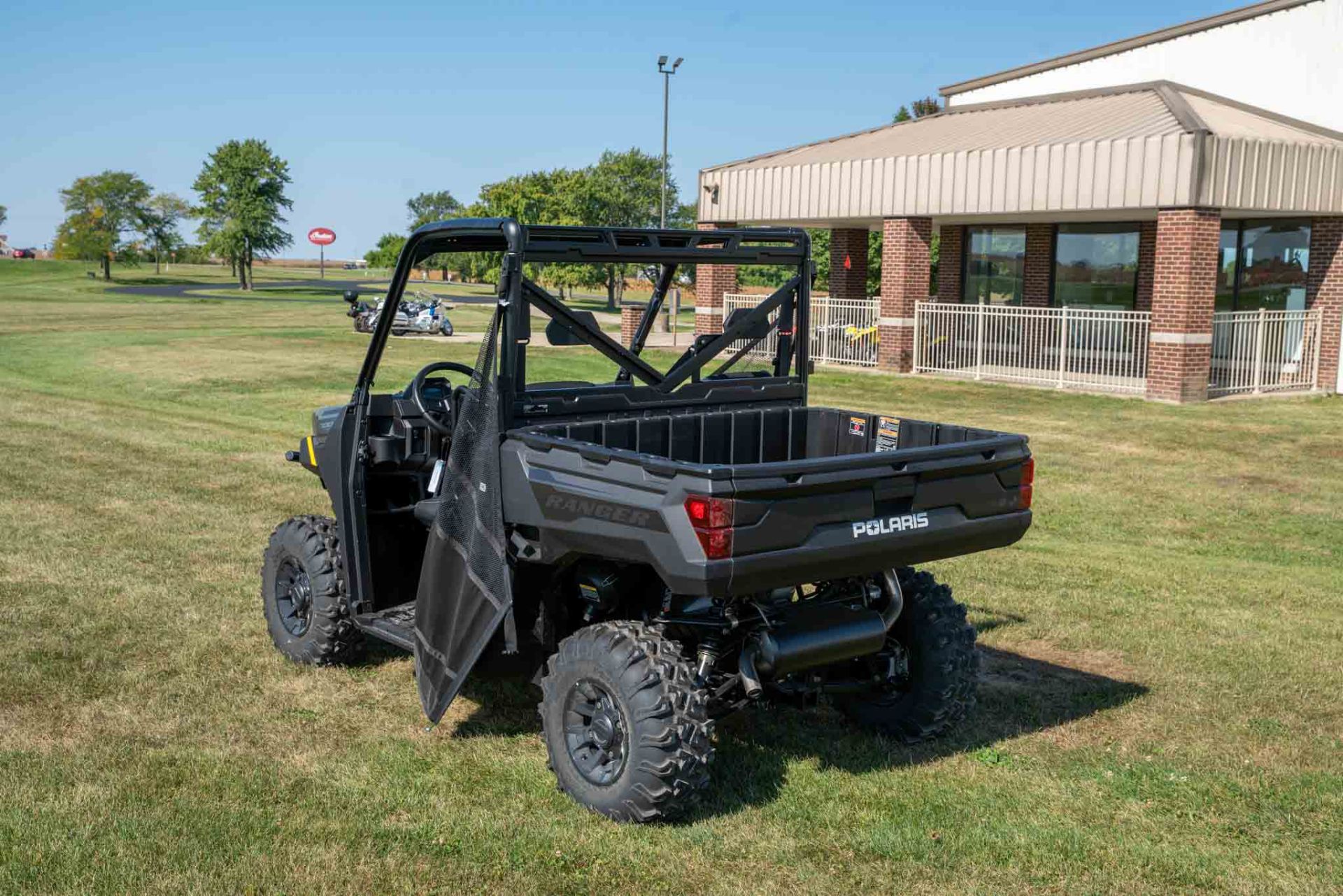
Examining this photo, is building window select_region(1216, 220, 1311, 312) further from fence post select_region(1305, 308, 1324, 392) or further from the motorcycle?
the motorcycle

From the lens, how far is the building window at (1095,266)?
25.5 meters

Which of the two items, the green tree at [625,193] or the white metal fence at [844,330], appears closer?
the white metal fence at [844,330]

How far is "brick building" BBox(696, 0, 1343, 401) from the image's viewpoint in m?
→ 20.8

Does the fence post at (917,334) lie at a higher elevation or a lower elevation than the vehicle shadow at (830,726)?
higher

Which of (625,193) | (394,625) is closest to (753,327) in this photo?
(394,625)

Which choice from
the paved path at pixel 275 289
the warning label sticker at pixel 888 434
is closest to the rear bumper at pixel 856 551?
the warning label sticker at pixel 888 434

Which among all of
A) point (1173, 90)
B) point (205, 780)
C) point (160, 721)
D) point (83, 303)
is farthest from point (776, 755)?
point (83, 303)

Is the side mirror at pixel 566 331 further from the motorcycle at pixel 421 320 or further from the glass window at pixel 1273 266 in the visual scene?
the glass window at pixel 1273 266

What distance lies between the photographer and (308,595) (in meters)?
6.49

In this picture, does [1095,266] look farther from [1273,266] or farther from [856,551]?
[856,551]

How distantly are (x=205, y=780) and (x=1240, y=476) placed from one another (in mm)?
11665

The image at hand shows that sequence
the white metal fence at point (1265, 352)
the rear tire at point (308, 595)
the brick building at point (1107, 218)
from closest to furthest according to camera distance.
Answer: the rear tire at point (308, 595) < the brick building at point (1107, 218) < the white metal fence at point (1265, 352)

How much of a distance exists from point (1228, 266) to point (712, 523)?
22.4 m

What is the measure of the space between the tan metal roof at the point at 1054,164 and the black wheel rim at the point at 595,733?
17.9 meters
